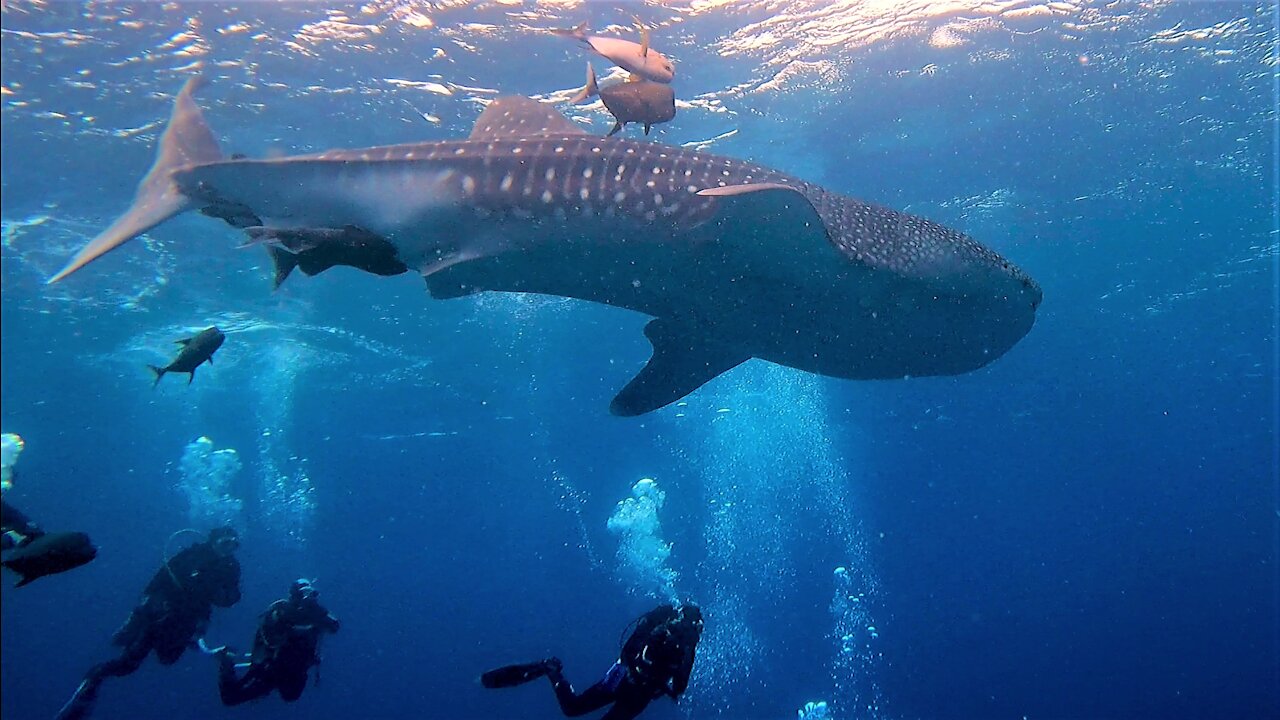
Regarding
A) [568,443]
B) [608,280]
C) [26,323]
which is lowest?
[568,443]

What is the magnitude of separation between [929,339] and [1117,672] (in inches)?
3077

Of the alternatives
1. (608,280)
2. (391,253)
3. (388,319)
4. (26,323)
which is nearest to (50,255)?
(26,323)

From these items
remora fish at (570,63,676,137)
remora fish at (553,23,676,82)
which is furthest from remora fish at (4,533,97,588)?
remora fish at (553,23,676,82)

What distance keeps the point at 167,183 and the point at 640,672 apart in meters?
5.81

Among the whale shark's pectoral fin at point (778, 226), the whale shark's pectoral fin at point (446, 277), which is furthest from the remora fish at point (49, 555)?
the whale shark's pectoral fin at point (778, 226)

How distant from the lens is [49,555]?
19.0 ft

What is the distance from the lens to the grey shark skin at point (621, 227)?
436 centimetres

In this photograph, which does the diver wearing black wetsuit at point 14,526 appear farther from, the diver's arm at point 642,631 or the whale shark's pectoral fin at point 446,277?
the diver's arm at point 642,631

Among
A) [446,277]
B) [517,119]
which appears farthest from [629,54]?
[446,277]

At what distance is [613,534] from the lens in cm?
9312

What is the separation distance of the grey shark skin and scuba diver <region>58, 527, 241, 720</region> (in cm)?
830

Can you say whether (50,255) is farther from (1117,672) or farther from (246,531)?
(246,531)

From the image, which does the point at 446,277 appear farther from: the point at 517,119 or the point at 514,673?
the point at 514,673

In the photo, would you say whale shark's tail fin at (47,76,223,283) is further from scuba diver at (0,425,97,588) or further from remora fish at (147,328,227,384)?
scuba diver at (0,425,97,588)
